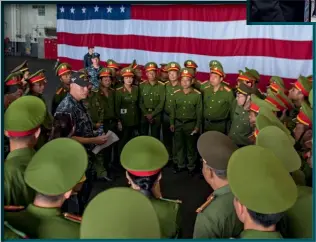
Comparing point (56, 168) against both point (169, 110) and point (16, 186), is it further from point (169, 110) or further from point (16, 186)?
point (169, 110)

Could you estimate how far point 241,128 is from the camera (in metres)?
4.34

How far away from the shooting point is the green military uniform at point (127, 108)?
208 inches

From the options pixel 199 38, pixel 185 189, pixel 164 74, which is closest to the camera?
pixel 185 189

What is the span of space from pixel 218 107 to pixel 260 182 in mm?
3421

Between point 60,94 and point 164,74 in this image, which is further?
point 164,74

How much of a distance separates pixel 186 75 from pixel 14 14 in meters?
18.3

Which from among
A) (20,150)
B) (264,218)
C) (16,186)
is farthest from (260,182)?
(20,150)

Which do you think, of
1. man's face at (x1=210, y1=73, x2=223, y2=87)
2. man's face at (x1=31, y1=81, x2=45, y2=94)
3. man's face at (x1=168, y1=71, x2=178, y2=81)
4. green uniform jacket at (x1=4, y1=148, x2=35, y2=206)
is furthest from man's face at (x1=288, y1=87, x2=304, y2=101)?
green uniform jacket at (x1=4, y1=148, x2=35, y2=206)

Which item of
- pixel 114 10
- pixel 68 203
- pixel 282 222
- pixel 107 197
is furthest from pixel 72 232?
pixel 114 10

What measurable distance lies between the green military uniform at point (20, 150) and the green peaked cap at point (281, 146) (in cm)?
123

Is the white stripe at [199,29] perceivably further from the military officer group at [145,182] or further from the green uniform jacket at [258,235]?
the green uniform jacket at [258,235]

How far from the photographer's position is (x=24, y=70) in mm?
4766

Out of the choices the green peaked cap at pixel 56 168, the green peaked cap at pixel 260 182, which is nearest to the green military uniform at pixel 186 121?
the green peaked cap at pixel 56 168

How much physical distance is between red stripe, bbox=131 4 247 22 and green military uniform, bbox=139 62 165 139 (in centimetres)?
161
